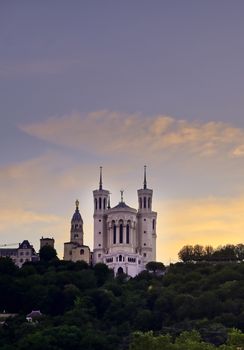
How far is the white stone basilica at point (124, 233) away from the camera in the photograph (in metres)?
109

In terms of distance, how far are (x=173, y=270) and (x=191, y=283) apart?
9.32 metres

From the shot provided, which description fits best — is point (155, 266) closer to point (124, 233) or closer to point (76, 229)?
point (124, 233)

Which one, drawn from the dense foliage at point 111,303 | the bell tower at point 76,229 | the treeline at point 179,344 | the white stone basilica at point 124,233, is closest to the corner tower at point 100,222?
the white stone basilica at point 124,233

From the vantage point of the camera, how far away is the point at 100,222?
11462 centimetres

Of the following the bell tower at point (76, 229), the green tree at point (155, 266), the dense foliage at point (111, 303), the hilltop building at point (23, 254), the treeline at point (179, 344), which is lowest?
the treeline at point (179, 344)

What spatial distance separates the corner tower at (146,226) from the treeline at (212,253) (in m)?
4.07

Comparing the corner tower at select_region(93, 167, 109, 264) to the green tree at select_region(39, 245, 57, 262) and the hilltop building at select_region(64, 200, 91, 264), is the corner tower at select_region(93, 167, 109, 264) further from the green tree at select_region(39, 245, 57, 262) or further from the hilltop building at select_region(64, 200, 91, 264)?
the green tree at select_region(39, 245, 57, 262)

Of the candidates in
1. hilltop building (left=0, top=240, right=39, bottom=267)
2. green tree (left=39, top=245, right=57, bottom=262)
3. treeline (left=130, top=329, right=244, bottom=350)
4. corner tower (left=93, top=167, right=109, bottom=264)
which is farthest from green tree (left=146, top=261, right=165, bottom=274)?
treeline (left=130, top=329, right=244, bottom=350)

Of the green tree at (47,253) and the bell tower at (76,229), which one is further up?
the bell tower at (76,229)

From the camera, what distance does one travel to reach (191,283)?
290 ft

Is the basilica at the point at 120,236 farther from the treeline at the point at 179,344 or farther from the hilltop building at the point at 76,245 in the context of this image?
the treeline at the point at 179,344

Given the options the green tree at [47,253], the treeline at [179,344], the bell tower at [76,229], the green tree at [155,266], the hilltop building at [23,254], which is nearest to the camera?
the treeline at [179,344]

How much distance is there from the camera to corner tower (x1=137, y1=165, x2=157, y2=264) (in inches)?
4468

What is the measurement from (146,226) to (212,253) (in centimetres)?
912
